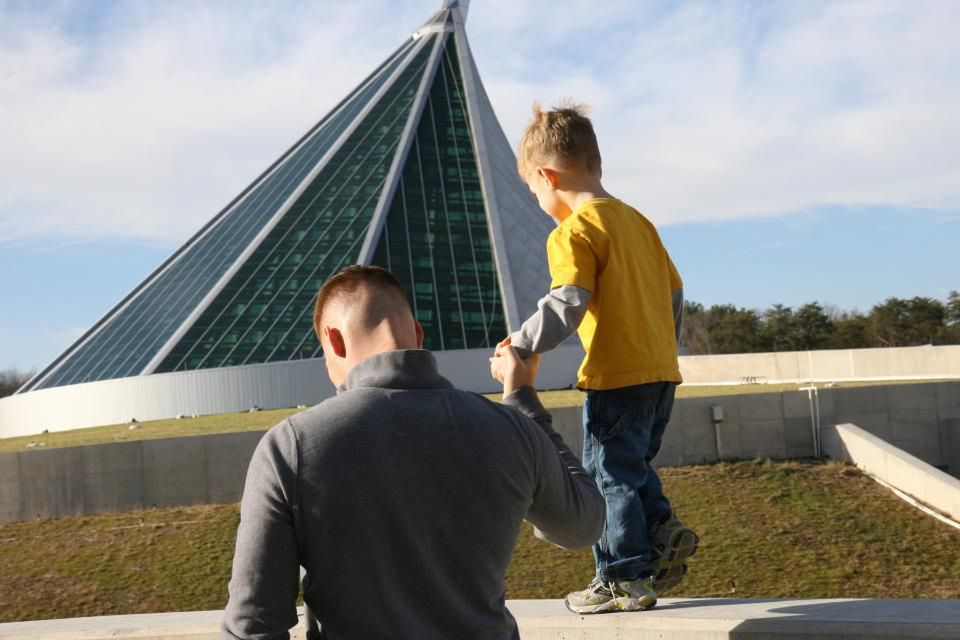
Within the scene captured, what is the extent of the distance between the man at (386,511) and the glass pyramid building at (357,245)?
1995 centimetres

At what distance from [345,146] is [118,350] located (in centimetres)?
1055

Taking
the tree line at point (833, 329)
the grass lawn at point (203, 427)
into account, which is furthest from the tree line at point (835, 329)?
the grass lawn at point (203, 427)

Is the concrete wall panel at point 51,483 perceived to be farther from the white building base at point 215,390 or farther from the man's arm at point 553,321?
the white building base at point 215,390

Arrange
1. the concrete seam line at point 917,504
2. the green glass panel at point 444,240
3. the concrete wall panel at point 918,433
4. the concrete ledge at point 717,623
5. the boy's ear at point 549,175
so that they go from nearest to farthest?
the concrete ledge at point 717,623, the boy's ear at point 549,175, the concrete seam line at point 917,504, the concrete wall panel at point 918,433, the green glass panel at point 444,240

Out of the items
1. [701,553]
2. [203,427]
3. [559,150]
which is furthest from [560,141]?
[203,427]

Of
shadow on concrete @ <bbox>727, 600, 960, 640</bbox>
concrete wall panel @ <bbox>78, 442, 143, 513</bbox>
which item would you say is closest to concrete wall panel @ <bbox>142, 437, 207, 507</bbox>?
concrete wall panel @ <bbox>78, 442, 143, 513</bbox>

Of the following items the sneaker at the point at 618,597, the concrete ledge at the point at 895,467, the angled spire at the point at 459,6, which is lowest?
the concrete ledge at the point at 895,467

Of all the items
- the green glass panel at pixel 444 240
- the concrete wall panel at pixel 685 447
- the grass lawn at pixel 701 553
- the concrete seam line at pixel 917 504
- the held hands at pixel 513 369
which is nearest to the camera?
the held hands at pixel 513 369

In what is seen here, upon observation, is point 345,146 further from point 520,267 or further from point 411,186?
point 520,267

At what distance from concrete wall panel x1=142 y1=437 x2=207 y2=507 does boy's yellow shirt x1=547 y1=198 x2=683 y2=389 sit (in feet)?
25.7

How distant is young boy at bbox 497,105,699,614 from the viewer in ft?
11.2

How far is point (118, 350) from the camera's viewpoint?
26.1 meters

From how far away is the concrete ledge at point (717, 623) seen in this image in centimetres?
310

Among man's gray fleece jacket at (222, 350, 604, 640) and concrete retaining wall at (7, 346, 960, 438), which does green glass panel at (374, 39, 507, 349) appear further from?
man's gray fleece jacket at (222, 350, 604, 640)
